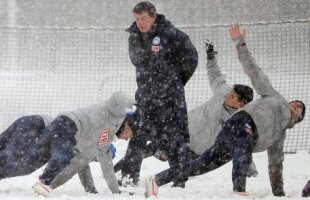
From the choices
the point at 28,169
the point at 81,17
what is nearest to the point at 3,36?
the point at 81,17

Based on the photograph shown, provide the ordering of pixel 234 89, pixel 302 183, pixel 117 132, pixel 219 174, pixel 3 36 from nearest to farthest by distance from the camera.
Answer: pixel 117 132, pixel 234 89, pixel 302 183, pixel 219 174, pixel 3 36

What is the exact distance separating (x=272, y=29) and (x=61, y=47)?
589cm

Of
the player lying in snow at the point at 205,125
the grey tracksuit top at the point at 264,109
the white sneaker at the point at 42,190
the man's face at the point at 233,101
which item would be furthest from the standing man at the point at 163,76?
the white sneaker at the point at 42,190

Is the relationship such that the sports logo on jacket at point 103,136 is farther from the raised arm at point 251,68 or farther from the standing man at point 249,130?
the raised arm at point 251,68

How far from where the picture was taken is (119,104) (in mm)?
5168

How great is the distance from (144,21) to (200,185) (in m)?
1.85

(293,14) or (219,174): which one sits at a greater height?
(293,14)

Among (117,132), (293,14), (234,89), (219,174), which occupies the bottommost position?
(219,174)

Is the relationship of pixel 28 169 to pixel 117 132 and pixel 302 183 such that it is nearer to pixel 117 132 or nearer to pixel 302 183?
pixel 117 132

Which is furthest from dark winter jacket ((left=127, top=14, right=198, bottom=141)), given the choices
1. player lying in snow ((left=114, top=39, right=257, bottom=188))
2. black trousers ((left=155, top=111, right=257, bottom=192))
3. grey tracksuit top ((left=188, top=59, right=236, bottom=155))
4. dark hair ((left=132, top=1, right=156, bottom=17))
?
black trousers ((left=155, top=111, right=257, bottom=192))

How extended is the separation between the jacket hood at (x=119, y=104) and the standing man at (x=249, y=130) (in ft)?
2.08

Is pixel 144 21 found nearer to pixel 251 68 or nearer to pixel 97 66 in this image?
pixel 251 68

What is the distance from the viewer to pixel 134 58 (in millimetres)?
6070

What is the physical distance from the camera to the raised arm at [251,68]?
16.5 ft
